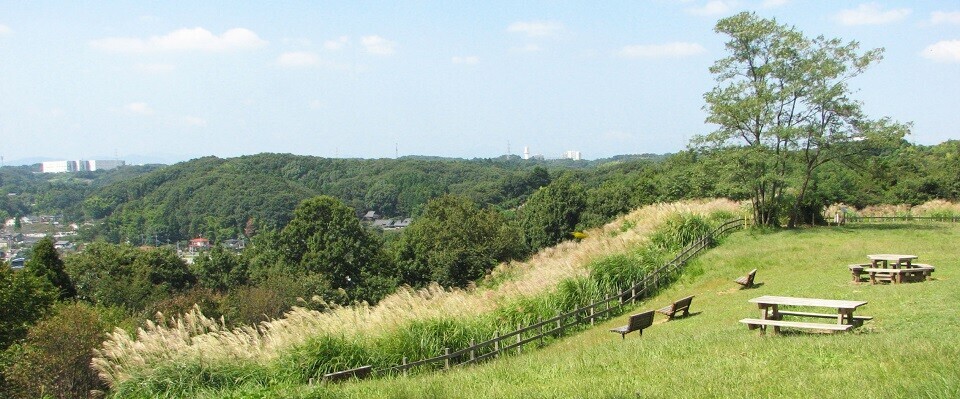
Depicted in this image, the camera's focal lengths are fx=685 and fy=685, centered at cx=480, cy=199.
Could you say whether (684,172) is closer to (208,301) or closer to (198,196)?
(208,301)

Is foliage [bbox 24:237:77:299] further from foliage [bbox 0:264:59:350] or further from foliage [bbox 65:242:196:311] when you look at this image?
foliage [bbox 0:264:59:350]

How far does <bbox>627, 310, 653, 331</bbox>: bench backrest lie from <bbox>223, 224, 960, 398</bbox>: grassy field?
1.44ft

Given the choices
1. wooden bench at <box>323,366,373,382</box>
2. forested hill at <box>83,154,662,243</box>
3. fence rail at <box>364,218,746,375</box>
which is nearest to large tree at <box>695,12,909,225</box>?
fence rail at <box>364,218,746,375</box>

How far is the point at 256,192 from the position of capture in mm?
126125

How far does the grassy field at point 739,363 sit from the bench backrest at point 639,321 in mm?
438

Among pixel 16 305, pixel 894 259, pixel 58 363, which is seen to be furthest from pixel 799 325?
pixel 16 305

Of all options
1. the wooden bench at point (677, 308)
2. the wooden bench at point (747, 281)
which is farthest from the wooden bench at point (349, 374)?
the wooden bench at point (747, 281)

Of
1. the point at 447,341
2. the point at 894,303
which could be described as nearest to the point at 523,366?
the point at 447,341

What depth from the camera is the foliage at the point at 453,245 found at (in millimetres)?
42000

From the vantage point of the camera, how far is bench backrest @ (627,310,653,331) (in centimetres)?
1268

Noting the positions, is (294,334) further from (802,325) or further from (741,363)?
(802,325)

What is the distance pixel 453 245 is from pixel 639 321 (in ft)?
98.8

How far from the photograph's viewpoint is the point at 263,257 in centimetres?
4294

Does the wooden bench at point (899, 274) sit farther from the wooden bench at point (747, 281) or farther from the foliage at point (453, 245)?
the foliage at point (453, 245)
